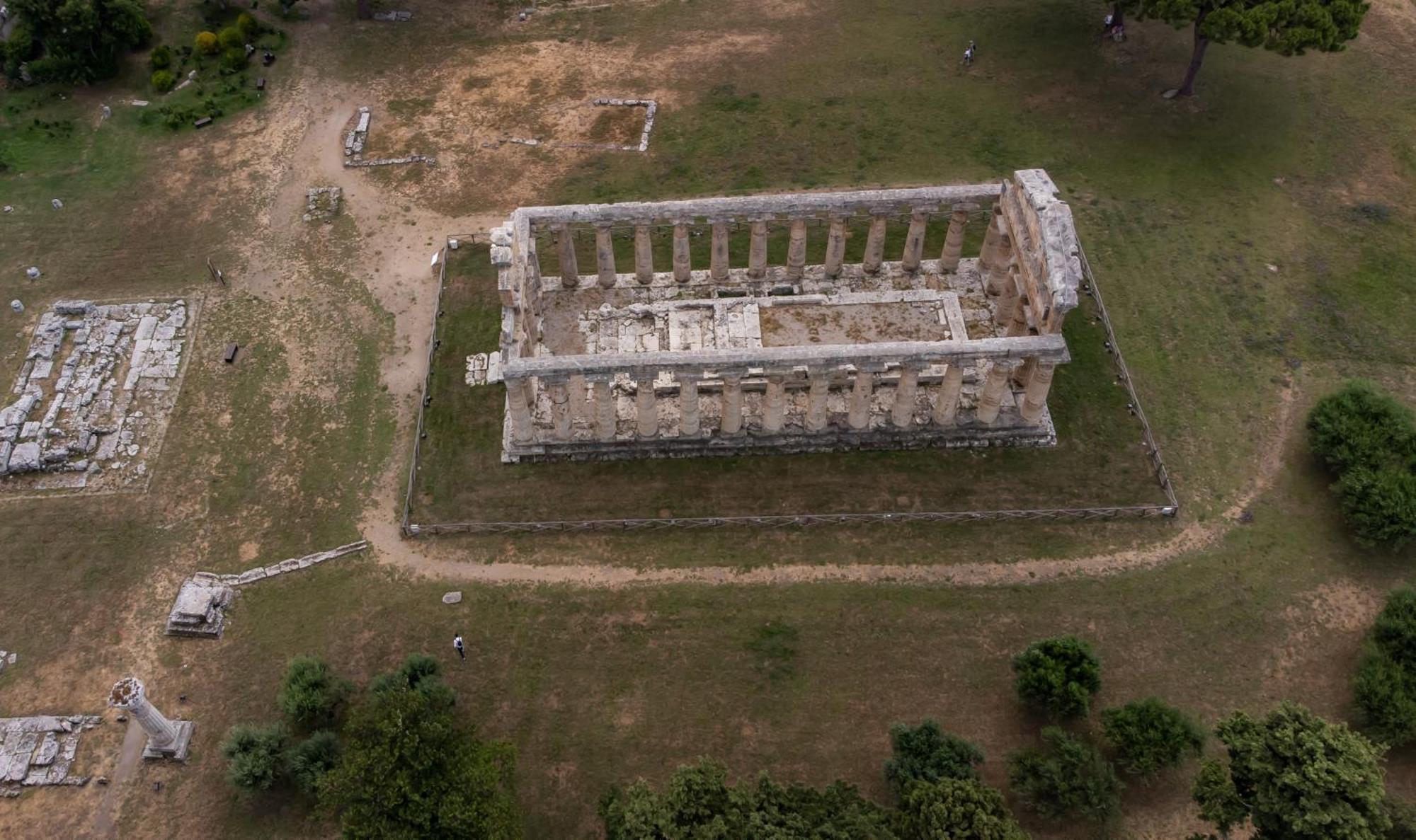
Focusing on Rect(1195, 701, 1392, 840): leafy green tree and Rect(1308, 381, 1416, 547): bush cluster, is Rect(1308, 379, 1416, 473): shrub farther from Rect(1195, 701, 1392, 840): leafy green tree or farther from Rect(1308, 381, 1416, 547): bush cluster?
Rect(1195, 701, 1392, 840): leafy green tree

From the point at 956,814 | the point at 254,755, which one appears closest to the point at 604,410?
the point at 254,755

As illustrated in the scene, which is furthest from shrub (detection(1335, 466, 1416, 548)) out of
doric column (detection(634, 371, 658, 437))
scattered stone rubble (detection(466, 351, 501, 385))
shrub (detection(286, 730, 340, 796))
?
shrub (detection(286, 730, 340, 796))

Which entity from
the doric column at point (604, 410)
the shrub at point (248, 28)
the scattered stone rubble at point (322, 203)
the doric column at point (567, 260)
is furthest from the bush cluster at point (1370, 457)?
the shrub at point (248, 28)

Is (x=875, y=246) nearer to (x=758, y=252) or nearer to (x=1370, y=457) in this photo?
(x=758, y=252)

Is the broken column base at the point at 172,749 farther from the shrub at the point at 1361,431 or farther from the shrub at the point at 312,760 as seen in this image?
the shrub at the point at 1361,431

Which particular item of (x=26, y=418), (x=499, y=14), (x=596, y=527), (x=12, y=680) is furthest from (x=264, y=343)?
(x=499, y=14)

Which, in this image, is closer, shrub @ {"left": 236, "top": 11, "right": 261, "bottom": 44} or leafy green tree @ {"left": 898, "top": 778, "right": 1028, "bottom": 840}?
leafy green tree @ {"left": 898, "top": 778, "right": 1028, "bottom": 840}

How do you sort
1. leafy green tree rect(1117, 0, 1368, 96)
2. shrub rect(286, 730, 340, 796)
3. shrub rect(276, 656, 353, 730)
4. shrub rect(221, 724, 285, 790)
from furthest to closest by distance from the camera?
leafy green tree rect(1117, 0, 1368, 96)
shrub rect(276, 656, 353, 730)
shrub rect(286, 730, 340, 796)
shrub rect(221, 724, 285, 790)
